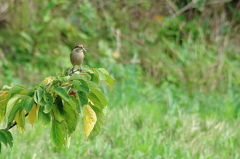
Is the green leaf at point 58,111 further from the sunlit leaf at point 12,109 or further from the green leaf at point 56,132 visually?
the sunlit leaf at point 12,109

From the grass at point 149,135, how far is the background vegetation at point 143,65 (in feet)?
0.04

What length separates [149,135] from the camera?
3969 mm

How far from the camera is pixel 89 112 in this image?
84.8 inches

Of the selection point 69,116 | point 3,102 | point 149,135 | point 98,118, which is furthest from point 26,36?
point 69,116

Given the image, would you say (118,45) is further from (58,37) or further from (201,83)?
(201,83)

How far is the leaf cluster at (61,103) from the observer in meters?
1.98

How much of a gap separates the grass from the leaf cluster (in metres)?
1.00

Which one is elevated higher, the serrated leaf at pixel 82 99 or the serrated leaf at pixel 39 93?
the serrated leaf at pixel 39 93

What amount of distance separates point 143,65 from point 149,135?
Result: 306 centimetres

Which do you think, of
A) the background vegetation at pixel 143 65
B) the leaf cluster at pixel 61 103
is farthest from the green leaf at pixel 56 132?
the background vegetation at pixel 143 65

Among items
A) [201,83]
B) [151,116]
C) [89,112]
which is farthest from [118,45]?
[89,112]

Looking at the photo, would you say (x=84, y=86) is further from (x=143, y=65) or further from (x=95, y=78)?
(x=143, y=65)

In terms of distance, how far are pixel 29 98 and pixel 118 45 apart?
4.91m

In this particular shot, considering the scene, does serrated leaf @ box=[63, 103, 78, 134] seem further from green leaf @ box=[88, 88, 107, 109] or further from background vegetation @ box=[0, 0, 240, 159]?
background vegetation @ box=[0, 0, 240, 159]
